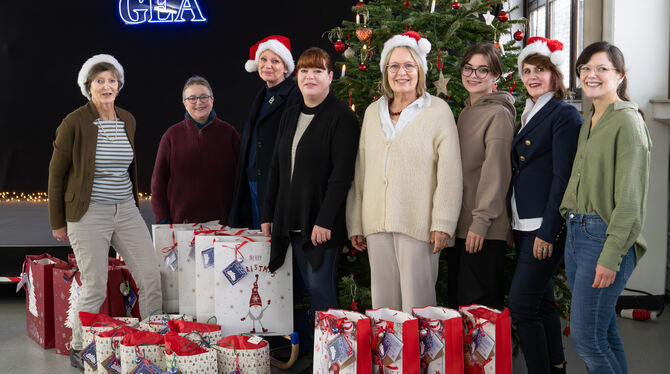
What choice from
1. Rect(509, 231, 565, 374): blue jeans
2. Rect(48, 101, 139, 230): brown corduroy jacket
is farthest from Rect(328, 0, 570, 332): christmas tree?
Rect(48, 101, 139, 230): brown corduroy jacket

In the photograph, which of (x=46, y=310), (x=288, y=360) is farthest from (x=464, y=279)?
(x=46, y=310)

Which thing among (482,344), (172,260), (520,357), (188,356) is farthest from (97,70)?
(520,357)

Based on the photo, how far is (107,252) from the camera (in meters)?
3.19

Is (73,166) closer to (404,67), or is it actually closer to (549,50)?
(404,67)

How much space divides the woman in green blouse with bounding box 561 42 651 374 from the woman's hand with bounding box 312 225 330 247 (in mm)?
982

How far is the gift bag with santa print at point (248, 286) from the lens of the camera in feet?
9.70

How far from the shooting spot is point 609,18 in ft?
13.4

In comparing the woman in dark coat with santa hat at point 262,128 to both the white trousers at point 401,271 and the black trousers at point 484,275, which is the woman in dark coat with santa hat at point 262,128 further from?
the black trousers at point 484,275

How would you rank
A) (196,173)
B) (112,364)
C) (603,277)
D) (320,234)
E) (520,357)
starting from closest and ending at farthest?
(603,277), (320,234), (112,364), (520,357), (196,173)

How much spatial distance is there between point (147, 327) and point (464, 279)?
1.55m

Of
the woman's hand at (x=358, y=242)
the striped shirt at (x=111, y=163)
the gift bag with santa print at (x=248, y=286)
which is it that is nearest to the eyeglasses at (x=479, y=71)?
the woman's hand at (x=358, y=242)

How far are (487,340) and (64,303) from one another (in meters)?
2.34

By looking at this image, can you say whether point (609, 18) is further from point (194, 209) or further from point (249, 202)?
point (194, 209)

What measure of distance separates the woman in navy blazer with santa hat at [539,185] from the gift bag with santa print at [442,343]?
0.26m
